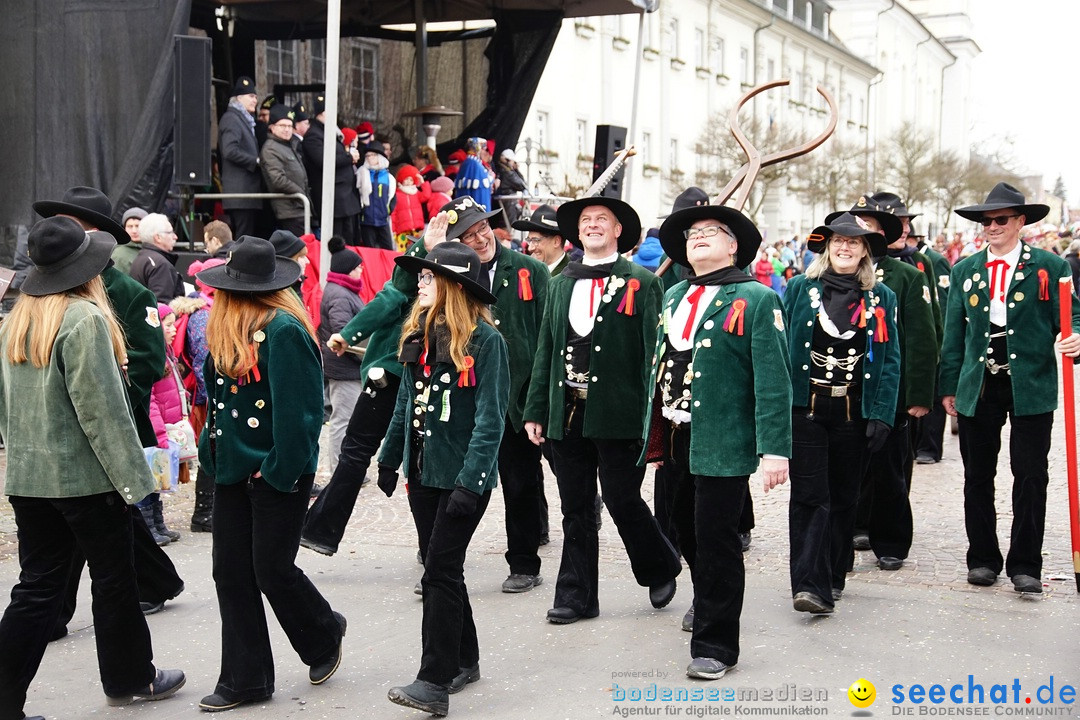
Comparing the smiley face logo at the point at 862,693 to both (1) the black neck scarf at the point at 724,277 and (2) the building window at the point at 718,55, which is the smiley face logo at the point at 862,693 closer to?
(1) the black neck scarf at the point at 724,277

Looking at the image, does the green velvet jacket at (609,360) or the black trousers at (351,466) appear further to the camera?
the black trousers at (351,466)

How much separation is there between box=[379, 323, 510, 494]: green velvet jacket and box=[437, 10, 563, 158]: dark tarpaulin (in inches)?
511

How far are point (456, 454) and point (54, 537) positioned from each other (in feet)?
5.06

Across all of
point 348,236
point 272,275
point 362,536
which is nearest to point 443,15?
point 348,236

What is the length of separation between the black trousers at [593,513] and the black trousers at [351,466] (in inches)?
44.8

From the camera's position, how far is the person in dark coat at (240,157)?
13.8 metres

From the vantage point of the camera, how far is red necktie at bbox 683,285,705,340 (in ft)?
18.8

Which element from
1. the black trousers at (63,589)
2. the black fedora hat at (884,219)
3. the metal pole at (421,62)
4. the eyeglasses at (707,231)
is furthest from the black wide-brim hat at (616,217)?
the metal pole at (421,62)

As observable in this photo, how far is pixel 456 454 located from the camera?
519 centimetres

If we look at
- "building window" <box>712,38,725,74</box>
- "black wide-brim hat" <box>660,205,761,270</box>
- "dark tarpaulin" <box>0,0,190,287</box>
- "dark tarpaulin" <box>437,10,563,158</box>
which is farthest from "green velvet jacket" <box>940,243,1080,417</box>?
"building window" <box>712,38,725,74</box>

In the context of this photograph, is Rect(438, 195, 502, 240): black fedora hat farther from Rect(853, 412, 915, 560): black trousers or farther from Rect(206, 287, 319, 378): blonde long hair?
Rect(853, 412, 915, 560): black trousers

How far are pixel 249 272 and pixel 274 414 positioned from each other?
0.57 m

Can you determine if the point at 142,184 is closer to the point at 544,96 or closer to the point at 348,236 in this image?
the point at 348,236

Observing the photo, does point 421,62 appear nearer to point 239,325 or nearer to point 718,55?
point 239,325
